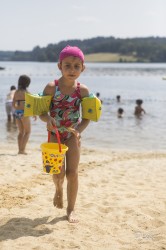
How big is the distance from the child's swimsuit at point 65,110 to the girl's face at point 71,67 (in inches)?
7.6

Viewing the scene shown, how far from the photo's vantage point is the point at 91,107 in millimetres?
4699

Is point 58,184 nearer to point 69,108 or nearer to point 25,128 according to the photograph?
point 69,108

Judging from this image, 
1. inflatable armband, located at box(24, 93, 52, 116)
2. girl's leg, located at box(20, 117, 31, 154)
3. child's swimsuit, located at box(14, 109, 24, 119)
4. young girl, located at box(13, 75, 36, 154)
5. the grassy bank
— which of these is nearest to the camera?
inflatable armband, located at box(24, 93, 52, 116)

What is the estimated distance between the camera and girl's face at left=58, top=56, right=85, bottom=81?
4.57m

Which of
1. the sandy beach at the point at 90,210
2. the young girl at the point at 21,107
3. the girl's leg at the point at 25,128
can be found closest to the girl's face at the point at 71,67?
the sandy beach at the point at 90,210

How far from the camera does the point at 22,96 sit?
8867 millimetres

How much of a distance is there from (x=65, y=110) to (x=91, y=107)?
1.01 feet

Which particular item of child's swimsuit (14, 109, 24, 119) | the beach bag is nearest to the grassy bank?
child's swimsuit (14, 109, 24, 119)

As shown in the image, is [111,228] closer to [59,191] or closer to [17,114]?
[59,191]

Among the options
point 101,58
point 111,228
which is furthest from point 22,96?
point 101,58

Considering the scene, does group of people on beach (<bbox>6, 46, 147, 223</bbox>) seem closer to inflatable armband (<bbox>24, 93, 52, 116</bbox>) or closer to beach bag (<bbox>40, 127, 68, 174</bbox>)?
Result: inflatable armband (<bbox>24, 93, 52, 116</bbox>)

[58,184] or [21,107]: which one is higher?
[21,107]

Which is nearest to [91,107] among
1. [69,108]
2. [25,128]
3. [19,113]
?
[69,108]

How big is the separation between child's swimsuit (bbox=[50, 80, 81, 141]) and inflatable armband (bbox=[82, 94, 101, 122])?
0.30 ft
